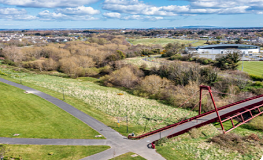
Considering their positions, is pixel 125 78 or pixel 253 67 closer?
pixel 125 78

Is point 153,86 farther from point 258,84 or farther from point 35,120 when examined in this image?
point 35,120

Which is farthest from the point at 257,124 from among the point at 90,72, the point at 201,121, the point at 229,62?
the point at 90,72

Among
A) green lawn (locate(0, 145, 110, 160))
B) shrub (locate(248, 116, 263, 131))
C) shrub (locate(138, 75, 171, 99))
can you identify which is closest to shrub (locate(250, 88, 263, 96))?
shrub (locate(248, 116, 263, 131))

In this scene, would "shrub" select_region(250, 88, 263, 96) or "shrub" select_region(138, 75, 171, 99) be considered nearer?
"shrub" select_region(250, 88, 263, 96)

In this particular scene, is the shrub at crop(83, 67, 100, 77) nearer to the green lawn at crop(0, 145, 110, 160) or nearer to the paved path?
the paved path

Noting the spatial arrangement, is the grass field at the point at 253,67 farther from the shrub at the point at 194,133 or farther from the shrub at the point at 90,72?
the shrub at the point at 90,72

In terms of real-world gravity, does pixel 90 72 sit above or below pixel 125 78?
below
